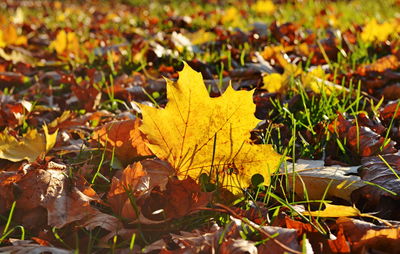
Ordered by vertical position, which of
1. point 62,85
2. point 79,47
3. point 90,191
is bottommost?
point 90,191

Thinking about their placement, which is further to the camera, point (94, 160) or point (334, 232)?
point (94, 160)

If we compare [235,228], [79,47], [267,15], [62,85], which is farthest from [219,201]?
[267,15]

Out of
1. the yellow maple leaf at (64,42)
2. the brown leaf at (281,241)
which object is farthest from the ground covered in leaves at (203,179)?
the yellow maple leaf at (64,42)

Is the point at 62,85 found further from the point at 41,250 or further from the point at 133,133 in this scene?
the point at 41,250

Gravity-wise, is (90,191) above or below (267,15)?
below

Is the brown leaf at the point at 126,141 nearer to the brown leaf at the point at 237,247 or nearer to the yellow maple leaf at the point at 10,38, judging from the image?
the brown leaf at the point at 237,247

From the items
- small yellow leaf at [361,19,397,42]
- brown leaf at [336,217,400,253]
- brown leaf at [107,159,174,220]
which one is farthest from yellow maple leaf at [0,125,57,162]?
small yellow leaf at [361,19,397,42]
